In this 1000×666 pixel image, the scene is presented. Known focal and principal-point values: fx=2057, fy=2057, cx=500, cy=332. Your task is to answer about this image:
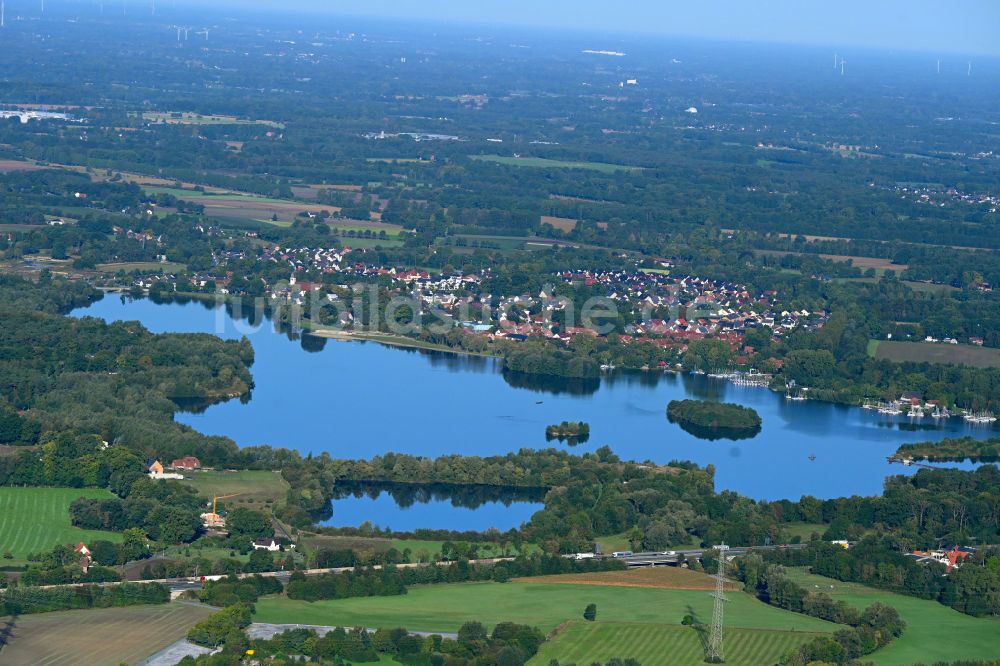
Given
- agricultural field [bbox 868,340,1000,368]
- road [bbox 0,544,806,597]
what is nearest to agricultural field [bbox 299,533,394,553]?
road [bbox 0,544,806,597]

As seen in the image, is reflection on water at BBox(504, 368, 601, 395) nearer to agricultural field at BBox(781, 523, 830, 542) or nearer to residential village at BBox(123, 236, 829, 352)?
residential village at BBox(123, 236, 829, 352)

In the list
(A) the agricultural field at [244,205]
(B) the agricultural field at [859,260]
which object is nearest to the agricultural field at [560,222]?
(B) the agricultural field at [859,260]

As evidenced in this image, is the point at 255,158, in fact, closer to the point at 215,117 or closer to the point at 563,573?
the point at 215,117

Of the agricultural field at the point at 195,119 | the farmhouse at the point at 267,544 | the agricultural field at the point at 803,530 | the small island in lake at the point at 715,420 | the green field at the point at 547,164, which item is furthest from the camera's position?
the agricultural field at the point at 195,119

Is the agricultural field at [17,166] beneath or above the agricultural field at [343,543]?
beneath

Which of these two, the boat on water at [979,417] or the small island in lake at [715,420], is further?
the boat on water at [979,417]

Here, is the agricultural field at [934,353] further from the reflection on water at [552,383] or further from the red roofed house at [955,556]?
the red roofed house at [955,556]
